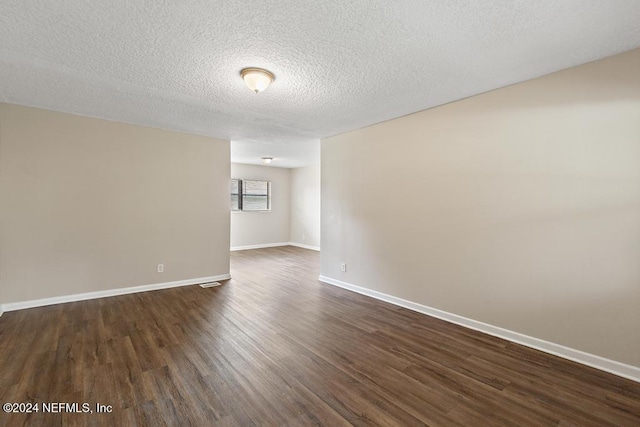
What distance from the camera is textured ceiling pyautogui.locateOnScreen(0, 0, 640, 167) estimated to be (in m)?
1.70

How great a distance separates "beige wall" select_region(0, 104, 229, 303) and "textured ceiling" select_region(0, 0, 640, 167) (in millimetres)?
542

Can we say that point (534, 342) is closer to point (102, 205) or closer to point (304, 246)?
point (102, 205)

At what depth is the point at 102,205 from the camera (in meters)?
3.83

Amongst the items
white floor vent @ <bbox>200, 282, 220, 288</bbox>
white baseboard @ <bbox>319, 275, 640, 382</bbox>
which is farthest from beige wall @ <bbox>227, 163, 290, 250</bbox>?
white baseboard @ <bbox>319, 275, 640, 382</bbox>

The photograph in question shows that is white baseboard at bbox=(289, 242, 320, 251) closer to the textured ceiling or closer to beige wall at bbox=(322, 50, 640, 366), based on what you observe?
beige wall at bbox=(322, 50, 640, 366)

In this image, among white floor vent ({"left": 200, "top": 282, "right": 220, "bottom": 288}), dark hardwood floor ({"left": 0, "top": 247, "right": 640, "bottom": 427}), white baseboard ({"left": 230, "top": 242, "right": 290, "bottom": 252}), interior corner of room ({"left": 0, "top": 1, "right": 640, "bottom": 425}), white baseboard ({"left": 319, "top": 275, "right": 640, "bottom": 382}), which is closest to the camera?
dark hardwood floor ({"left": 0, "top": 247, "right": 640, "bottom": 427})

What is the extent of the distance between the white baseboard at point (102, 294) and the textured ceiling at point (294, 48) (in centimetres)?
243

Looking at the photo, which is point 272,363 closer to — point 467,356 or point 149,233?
point 467,356

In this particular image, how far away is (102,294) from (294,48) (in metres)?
4.09

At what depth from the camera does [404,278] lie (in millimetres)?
3584

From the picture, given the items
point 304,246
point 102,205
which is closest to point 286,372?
point 102,205

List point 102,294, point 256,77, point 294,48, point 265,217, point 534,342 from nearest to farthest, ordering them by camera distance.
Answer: point 294,48 → point 256,77 → point 534,342 → point 102,294 → point 265,217

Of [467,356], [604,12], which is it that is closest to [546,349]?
[467,356]

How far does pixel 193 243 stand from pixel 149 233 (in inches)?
26.1
